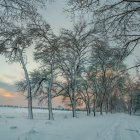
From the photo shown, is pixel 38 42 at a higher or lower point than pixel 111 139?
higher

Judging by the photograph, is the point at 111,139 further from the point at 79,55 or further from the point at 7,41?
the point at 79,55

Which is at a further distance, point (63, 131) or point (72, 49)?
point (72, 49)

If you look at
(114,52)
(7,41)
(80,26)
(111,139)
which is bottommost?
(111,139)

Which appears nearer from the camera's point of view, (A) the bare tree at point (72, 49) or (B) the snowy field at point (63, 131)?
(B) the snowy field at point (63, 131)

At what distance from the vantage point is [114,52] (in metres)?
16.6

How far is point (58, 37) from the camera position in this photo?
31.4 meters

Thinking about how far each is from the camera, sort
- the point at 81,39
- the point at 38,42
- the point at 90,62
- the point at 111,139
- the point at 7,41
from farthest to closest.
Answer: the point at 90,62, the point at 81,39, the point at 38,42, the point at 7,41, the point at 111,139

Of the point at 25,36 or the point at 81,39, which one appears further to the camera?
the point at 81,39

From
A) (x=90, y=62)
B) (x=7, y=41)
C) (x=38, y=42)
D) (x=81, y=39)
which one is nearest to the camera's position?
(x=7, y=41)

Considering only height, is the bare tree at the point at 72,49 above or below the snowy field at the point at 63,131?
above

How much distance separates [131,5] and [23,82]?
25.1 meters

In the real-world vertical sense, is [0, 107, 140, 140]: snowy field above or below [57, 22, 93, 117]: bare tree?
below

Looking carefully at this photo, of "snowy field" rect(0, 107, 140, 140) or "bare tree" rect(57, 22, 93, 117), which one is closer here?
"snowy field" rect(0, 107, 140, 140)

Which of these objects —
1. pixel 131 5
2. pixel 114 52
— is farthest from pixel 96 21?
pixel 114 52
